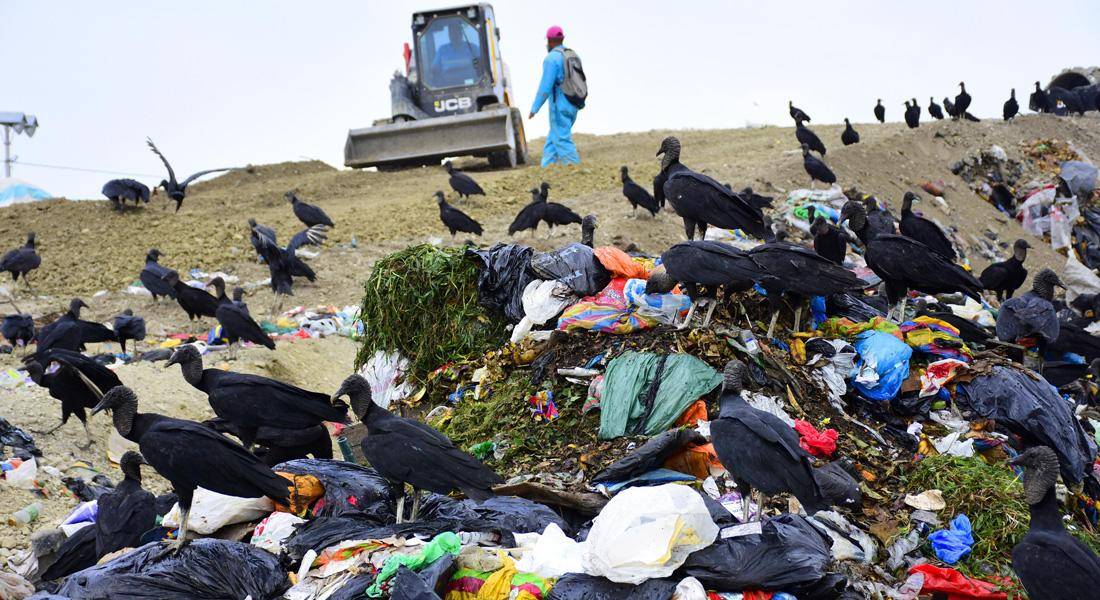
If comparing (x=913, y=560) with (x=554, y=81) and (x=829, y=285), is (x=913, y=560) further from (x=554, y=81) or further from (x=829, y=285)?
(x=554, y=81)

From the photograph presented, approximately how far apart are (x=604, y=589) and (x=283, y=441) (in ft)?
8.15

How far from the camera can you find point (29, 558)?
5.68 m

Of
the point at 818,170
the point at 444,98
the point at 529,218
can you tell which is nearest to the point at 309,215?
the point at 529,218

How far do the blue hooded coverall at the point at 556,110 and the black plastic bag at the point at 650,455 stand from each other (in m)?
10.9

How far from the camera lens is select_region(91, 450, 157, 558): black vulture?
205 inches

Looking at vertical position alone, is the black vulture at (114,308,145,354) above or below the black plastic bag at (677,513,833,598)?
above

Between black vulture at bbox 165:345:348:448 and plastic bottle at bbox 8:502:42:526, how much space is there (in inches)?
66.5

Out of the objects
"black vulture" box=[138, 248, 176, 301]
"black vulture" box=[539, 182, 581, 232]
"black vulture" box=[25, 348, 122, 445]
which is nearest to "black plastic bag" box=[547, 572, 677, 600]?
"black vulture" box=[25, 348, 122, 445]

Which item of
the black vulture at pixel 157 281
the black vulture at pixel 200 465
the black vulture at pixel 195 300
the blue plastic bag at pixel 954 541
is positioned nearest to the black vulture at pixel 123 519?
the black vulture at pixel 200 465

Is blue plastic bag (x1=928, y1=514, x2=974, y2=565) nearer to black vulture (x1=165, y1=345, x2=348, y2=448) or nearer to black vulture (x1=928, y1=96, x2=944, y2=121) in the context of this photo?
black vulture (x1=165, y1=345, x2=348, y2=448)

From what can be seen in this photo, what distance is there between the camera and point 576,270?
727 cm

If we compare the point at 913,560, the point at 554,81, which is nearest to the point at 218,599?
the point at 913,560

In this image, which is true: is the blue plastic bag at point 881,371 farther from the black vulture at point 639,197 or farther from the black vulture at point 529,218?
the black vulture at point 529,218

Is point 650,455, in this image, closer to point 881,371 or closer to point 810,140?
point 881,371
